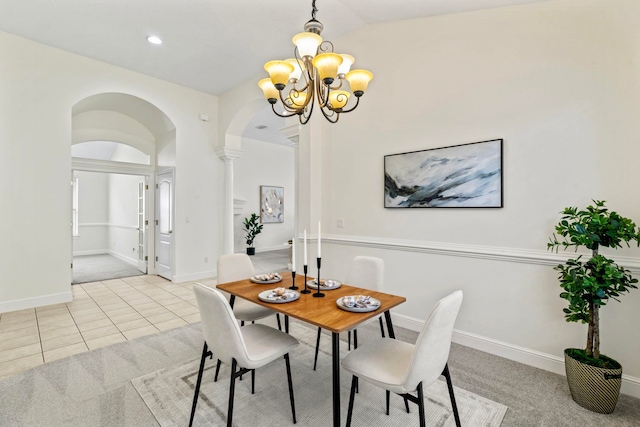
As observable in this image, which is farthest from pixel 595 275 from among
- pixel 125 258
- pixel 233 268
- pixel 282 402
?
pixel 125 258

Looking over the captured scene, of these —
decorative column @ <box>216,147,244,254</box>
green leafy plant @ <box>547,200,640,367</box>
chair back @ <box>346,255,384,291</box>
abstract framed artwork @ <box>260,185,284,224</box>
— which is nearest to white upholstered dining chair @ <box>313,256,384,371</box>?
chair back @ <box>346,255,384,291</box>

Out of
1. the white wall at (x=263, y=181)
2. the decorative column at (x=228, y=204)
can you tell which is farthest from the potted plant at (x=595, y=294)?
the white wall at (x=263, y=181)

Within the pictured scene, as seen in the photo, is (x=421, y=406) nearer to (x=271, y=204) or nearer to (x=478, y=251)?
(x=478, y=251)

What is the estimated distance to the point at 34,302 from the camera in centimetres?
386

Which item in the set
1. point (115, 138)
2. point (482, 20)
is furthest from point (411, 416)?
point (115, 138)

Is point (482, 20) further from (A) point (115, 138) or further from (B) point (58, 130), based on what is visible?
(A) point (115, 138)

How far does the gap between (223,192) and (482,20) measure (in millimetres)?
4683

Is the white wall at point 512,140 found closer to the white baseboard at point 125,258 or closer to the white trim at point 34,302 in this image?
the white trim at point 34,302

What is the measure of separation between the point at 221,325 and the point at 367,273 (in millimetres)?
1369

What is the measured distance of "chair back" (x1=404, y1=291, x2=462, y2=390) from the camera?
1324 mm

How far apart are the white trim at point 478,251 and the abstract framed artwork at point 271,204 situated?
5.62m

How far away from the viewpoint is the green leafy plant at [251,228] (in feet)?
27.4

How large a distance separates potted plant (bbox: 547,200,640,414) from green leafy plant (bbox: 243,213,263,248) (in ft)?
23.8

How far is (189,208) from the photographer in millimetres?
5281
